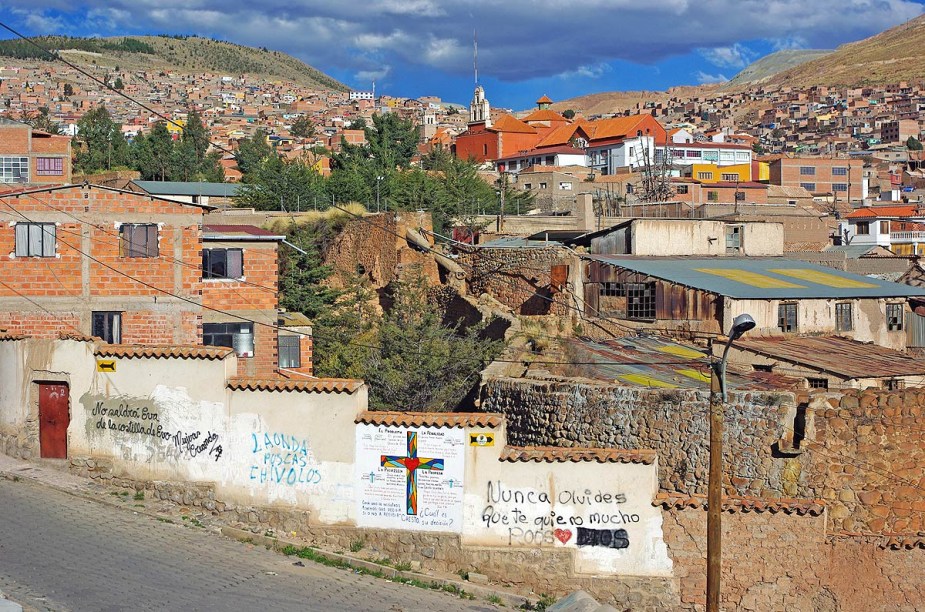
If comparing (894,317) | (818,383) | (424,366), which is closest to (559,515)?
(818,383)

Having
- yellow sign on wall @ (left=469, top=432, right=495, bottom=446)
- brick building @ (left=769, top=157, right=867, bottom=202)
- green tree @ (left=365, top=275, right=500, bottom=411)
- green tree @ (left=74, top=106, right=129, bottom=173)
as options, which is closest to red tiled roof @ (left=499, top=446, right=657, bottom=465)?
yellow sign on wall @ (left=469, top=432, right=495, bottom=446)

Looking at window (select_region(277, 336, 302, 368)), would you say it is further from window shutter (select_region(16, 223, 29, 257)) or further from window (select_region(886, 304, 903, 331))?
window (select_region(886, 304, 903, 331))

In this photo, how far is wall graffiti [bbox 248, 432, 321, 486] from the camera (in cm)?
1588

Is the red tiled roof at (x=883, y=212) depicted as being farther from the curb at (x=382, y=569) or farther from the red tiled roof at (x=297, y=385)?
the curb at (x=382, y=569)

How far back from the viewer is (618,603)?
604 inches

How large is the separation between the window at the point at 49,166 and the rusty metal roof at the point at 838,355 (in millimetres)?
36648

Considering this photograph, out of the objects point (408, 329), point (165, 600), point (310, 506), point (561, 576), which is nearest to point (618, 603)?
point (561, 576)

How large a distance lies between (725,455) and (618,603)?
3.26 metres

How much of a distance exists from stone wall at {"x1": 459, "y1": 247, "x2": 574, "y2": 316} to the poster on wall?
13461mm

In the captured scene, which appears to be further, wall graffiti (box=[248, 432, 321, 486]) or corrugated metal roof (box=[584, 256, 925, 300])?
corrugated metal roof (box=[584, 256, 925, 300])

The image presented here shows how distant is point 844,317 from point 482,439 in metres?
15.5

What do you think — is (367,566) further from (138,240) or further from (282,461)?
(138,240)

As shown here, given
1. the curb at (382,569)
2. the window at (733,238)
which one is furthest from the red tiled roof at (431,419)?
the window at (733,238)

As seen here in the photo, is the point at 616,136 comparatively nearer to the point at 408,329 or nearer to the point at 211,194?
the point at 211,194
